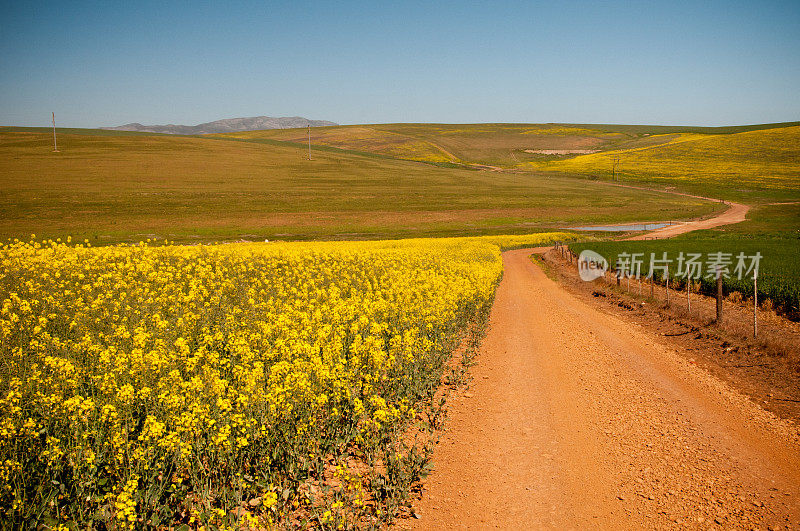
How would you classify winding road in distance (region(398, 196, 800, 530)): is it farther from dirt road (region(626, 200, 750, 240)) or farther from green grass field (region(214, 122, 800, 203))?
green grass field (region(214, 122, 800, 203))

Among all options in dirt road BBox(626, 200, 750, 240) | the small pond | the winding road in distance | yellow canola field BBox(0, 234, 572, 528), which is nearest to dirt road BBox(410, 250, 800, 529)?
the winding road in distance

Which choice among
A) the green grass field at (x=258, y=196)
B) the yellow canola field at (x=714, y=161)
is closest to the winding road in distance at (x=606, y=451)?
the green grass field at (x=258, y=196)

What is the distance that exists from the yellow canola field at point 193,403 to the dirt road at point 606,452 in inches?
34.8

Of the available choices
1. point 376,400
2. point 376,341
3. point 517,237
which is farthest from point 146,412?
point 517,237

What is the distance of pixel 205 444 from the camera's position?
5074 millimetres

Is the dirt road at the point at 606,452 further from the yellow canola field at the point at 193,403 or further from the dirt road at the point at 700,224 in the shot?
the dirt road at the point at 700,224

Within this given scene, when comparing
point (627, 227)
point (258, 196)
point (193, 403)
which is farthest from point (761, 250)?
point (258, 196)

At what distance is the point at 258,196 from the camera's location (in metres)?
67.1

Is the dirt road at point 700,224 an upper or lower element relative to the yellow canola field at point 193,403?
lower

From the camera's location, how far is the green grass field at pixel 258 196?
1930 inches

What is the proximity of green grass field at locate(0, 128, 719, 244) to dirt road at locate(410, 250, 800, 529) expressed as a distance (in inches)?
1561

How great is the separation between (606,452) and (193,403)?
5.40m

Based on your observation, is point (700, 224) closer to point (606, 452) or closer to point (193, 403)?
point (606, 452)

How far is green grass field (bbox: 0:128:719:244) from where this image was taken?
49.0m
